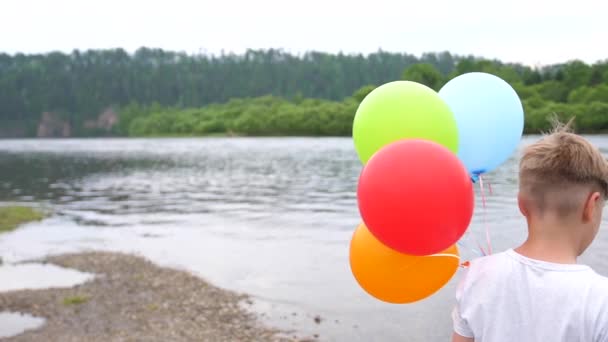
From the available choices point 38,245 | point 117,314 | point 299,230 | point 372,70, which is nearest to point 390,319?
point 117,314

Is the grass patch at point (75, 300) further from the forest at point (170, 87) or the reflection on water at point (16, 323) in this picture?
the forest at point (170, 87)

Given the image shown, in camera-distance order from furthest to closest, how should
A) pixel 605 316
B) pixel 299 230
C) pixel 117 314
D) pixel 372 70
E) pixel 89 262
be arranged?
pixel 372 70, pixel 299 230, pixel 89 262, pixel 117 314, pixel 605 316

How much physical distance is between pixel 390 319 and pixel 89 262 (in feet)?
20.7

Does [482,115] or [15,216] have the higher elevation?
[482,115]

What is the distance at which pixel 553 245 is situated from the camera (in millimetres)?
1943

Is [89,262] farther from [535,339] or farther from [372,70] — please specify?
[372,70]

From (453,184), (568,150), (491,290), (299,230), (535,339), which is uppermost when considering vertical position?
(568,150)

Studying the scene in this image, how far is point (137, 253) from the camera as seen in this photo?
41.4 feet

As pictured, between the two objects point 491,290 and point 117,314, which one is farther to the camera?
point 117,314

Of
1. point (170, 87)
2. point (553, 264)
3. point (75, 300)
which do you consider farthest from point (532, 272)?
point (170, 87)

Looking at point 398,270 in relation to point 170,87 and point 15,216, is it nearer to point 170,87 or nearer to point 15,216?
point 15,216

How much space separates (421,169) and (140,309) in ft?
22.5

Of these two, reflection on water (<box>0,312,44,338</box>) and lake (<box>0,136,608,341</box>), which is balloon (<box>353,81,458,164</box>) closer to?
lake (<box>0,136,608,341</box>)

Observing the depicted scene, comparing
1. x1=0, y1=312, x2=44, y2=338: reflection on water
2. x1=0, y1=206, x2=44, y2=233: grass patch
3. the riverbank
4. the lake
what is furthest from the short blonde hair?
x1=0, y1=206, x2=44, y2=233: grass patch
